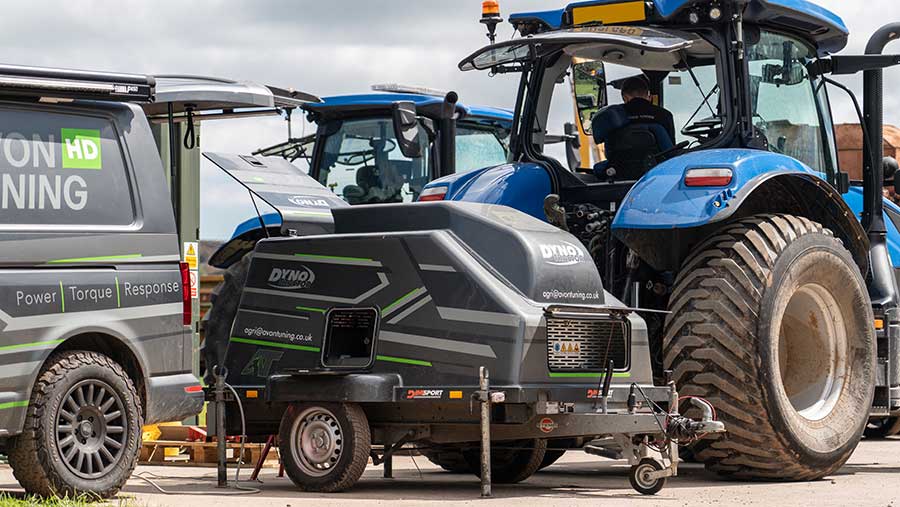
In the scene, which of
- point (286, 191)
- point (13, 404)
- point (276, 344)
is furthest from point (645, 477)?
point (13, 404)

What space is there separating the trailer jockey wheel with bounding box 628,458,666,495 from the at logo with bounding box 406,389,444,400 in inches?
52.0

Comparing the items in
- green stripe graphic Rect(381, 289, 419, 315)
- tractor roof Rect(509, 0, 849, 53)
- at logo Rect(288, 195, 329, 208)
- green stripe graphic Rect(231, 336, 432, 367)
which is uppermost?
tractor roof Rect(509, 0, 849, 53)

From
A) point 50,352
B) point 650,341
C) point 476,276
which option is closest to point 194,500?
point 50,352

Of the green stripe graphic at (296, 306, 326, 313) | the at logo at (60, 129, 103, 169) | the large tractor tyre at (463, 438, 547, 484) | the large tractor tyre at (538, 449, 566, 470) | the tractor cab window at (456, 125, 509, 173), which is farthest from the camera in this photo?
the tractor cab window at (456, 125, 509, 173)

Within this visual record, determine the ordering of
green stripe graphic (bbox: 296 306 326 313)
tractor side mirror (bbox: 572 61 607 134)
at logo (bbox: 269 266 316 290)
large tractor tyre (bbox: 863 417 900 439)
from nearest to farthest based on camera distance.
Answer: green stripe graphic (bbox: 296 306 326 313), at logo (bbox: 269 266 316 290), tractor side mirror (bbox: 572 61 607 134), large tractor tyre (bbox: 863 417 900 439)

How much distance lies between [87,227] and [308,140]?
818 cm

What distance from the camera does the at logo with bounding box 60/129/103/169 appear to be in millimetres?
9000

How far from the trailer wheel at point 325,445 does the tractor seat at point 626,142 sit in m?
3.02

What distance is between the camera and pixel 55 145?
8953 mm

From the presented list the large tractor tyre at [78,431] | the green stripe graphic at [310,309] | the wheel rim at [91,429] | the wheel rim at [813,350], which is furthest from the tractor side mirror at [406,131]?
the wheel rim at [91,429]

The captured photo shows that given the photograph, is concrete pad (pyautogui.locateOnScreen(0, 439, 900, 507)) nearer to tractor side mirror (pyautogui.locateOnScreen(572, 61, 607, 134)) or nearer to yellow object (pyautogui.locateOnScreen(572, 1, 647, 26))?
tractor side mirror (pyautogui.locateOnScreen(572, 61, 607, 134))

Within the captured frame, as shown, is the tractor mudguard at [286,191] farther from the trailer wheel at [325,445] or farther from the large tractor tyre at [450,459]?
the large tractor tyre at [450,459]

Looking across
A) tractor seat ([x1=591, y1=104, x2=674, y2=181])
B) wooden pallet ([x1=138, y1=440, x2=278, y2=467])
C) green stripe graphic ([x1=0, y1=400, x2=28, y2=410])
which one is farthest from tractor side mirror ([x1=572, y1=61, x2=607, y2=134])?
green stripe graphic ([x1=0, y1=400, x2=28, y2=410])

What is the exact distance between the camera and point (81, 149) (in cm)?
907
